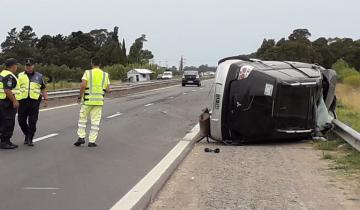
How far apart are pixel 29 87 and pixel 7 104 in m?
0.65

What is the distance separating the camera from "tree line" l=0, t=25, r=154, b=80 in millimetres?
119812

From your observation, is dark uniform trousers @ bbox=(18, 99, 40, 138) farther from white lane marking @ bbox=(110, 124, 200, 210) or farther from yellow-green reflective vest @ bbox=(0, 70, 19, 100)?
white lane marking @ bbox=(110, 124, 200, 210)

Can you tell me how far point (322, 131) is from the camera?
1373 cm

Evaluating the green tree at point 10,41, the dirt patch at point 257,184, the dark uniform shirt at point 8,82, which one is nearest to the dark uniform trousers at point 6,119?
the dark uniform shirt at point 8,82

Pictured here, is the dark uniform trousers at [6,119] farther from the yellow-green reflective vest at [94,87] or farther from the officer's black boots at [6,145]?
the yellow-green reflective vest at [94,87]

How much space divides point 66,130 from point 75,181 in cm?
748

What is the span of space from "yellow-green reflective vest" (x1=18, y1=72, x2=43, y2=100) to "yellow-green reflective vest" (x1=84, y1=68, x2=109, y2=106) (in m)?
1.04

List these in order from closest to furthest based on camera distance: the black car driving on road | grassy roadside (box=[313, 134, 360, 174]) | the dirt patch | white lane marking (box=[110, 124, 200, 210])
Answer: white lane marking (box=[110, 124, 200, 210])
the dirt patch
grassy roadside (box=[313, 134, 360, 174])
the black car driving on road

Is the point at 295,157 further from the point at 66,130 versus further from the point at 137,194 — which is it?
the point at 66,130

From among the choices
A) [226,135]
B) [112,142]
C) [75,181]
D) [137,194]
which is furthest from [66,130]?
[137,194]

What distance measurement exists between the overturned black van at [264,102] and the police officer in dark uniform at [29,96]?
156 inches

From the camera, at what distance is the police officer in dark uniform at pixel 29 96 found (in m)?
12.1

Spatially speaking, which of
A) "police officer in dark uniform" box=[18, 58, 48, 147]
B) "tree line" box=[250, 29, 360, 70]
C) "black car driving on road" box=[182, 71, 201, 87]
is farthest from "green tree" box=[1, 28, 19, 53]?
"police officer in dark uniform" box=[18, 58, 48, 147]

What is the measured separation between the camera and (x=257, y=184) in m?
8.12
